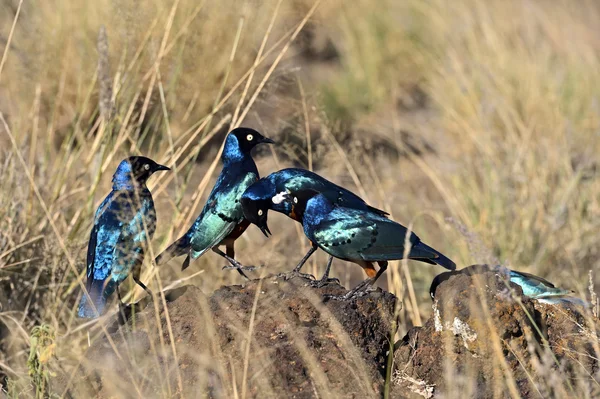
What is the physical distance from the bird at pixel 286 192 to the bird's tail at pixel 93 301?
27.3 inches

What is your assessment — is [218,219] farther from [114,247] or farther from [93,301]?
[93,301]

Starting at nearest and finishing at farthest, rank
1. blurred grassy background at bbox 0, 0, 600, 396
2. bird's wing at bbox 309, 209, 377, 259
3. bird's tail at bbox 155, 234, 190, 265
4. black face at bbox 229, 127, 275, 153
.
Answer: bird's wing at bbox 309, 209, 377, 259
bird's tail at bbox 155, 234, 190, 265
black face at bbox 229, 127, 275, 153
blurred grassy background at bbox 0, 0, 600, 396

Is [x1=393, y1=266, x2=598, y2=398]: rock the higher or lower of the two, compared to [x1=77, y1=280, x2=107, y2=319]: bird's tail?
higher

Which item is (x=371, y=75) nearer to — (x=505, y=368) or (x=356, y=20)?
(x=356, y=20)

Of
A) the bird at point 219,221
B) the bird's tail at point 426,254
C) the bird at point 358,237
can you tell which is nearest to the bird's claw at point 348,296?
the bird at point 358,237

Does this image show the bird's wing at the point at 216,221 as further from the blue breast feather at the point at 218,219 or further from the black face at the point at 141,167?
the black face at the point at 141,167

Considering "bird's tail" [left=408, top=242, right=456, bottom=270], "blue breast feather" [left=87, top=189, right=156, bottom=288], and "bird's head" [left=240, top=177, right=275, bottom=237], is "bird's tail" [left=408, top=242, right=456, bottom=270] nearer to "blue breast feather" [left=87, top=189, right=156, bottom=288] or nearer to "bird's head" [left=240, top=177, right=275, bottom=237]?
"bird's head" [left=240, top=177, right=275, bottom=237]

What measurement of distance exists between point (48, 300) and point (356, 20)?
265 inches

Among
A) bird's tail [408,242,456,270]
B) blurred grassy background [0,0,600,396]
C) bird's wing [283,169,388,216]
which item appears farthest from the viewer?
blurred grassy background [0,0,600,396]

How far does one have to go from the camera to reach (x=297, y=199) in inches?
158

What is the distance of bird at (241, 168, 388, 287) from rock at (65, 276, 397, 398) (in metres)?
0.39

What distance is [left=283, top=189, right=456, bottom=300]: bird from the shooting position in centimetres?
381

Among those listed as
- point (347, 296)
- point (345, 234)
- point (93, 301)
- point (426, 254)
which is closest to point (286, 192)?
point (345, 234)

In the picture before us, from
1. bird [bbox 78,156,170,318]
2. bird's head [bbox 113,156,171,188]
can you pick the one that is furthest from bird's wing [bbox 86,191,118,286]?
bird's head [bbox 113,156,171,188]
